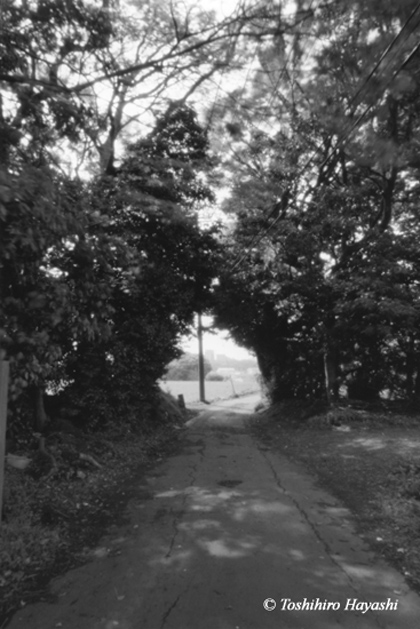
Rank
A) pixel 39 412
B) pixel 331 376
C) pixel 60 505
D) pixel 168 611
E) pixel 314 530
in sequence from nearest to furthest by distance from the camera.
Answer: pixel 168 611 < pixel 314 530 < pixel 60 505 < pixel 39 412 < pixel 331 376

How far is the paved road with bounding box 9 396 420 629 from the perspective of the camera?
10.1ft

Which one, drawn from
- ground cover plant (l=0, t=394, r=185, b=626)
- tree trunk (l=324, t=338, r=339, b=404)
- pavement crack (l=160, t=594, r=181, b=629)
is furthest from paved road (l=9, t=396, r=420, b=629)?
tree trunk (l=324, t=338, r=339, b=404)

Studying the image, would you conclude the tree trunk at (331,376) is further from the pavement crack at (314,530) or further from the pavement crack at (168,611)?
the pavement crack at (168,611)

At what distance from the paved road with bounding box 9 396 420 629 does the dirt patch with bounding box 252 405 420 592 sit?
294 millimetres

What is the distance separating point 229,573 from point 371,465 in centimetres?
510

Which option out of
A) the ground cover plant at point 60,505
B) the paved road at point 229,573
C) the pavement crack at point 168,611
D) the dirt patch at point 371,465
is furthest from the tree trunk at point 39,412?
the pavement crack at point 168,611

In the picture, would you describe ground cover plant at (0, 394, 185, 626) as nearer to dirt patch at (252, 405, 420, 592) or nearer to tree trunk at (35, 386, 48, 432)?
tree trunk at (35, 386, 48, 432)

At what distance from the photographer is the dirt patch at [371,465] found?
14.8 feet

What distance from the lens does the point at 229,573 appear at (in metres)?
3.68

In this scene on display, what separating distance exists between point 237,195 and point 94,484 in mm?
10922

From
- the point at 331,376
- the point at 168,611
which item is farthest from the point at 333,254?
the point at 168,611

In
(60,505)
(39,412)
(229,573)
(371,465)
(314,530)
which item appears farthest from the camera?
(39,412)

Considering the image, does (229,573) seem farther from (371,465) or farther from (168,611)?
(371,465)

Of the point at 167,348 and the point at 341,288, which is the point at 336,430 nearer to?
the point at 341,288
